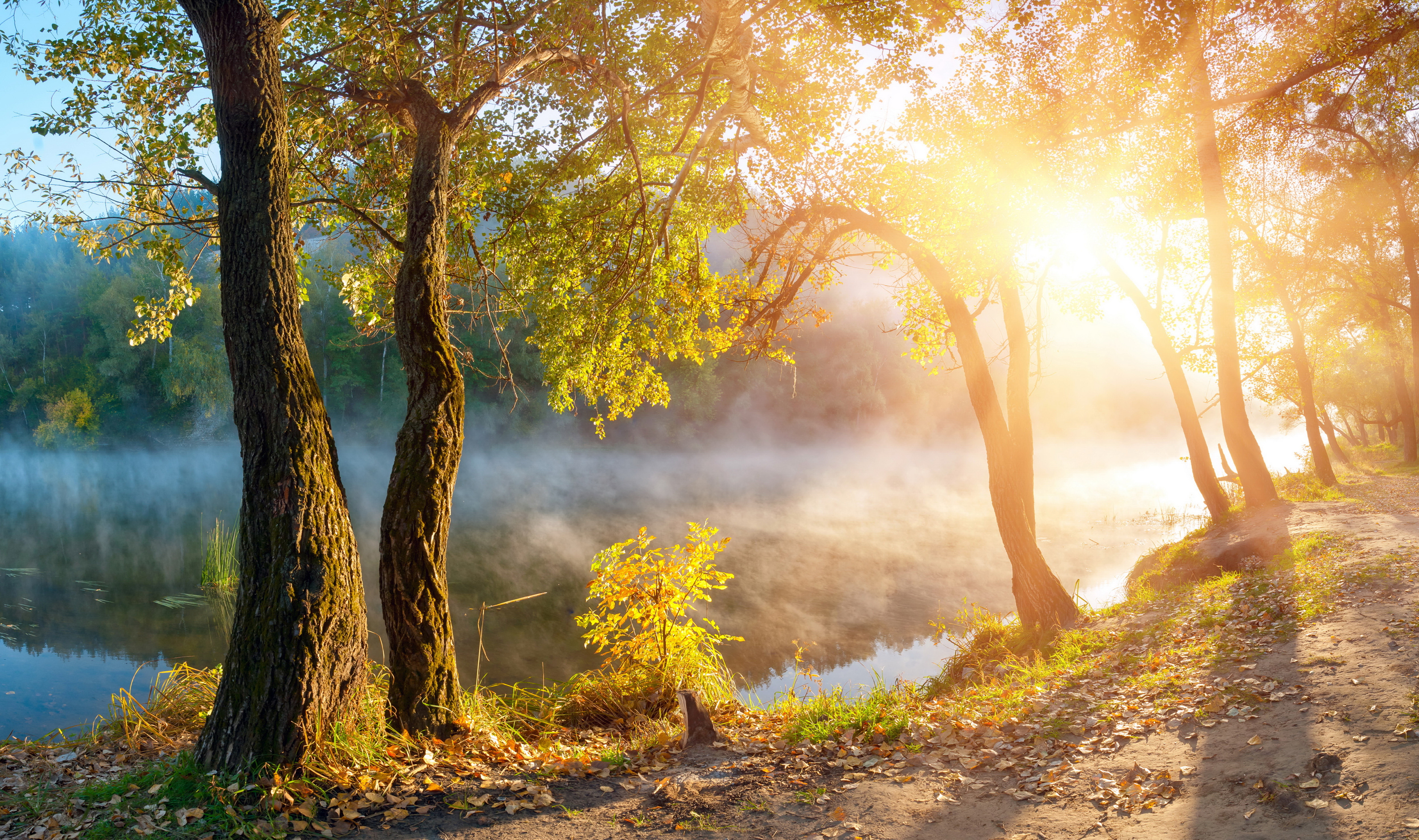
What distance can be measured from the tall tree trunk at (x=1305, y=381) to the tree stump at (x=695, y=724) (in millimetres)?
17939

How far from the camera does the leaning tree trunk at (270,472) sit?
151 inches

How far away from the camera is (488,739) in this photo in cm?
468

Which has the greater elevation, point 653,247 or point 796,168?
point 796,168

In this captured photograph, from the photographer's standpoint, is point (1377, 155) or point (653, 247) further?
point (1377, 155)

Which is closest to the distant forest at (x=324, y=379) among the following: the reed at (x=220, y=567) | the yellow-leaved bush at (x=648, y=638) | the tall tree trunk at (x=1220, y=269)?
the reed at (x=220, y=567)

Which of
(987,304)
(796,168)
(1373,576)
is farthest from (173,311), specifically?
(1373,576)

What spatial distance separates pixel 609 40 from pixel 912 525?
20381 mm

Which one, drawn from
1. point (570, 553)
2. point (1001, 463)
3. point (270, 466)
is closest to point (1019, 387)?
point (1001, 463)

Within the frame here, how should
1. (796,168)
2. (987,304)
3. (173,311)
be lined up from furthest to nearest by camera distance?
(987,304) < (796,168) < (173,311)

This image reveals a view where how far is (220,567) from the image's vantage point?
1491cm

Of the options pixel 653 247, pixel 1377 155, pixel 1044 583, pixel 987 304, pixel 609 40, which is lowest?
pixel 1044 583

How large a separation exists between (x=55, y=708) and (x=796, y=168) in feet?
37.4

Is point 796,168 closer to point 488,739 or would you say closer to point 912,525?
point 488,739

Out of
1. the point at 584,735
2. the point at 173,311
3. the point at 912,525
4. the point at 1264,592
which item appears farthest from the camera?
the point at 912,525
